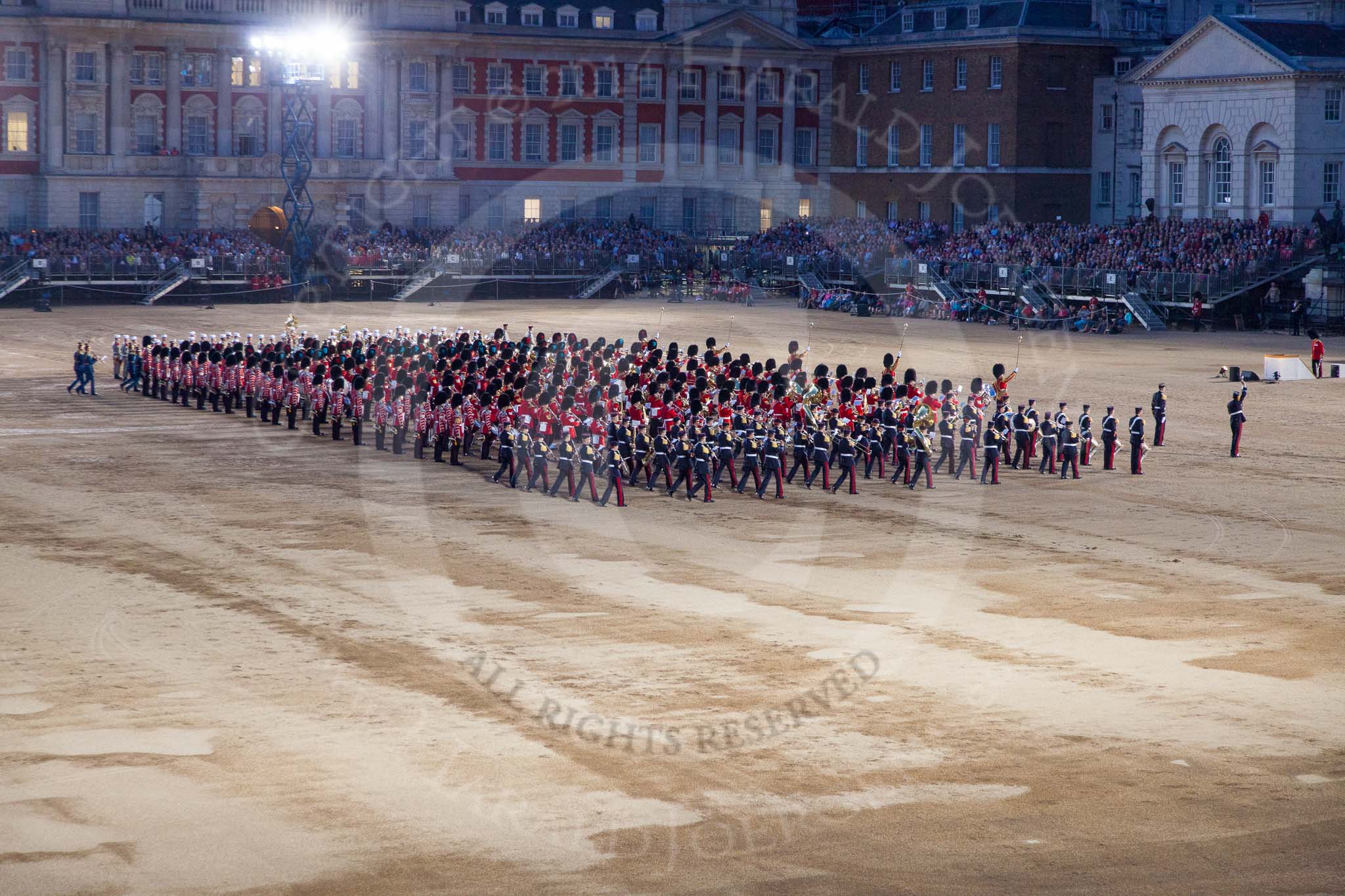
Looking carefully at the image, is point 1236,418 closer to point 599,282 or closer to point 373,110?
point 599,282

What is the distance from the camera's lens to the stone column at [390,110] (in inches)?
3366

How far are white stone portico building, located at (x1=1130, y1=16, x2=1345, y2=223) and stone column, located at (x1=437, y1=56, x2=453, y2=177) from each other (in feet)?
110

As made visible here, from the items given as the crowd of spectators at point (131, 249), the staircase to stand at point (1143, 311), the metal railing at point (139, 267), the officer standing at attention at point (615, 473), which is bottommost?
the officer standing at attention at point (615, 473)

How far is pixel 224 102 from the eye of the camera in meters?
82.7

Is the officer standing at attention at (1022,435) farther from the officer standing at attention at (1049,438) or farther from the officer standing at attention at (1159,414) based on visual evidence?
the officer standing at attention at (1159,414)

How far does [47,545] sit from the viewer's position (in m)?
23.5

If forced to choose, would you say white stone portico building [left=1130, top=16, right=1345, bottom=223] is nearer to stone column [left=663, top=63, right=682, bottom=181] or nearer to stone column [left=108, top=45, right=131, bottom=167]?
stone column [left=663, top=63, right=682, bottom=181]

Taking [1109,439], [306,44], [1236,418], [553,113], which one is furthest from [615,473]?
[553,113]

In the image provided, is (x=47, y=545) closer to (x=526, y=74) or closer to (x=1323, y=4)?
(x=1323, y=4)

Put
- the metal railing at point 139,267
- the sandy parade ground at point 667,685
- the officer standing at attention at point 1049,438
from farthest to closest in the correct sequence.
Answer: the metal railing at point 139,267 < the officer standing at attention at point 1049,438 < the sandy parade ground at point 667,685

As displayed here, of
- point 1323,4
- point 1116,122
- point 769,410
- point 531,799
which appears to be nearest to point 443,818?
point 531,799

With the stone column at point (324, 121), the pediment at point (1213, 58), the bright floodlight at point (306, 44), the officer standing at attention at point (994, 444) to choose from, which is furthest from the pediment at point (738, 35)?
the officer standing at attention at point (994, 444)

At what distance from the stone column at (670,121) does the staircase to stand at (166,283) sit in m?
30.2

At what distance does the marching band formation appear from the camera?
28.0 m
